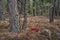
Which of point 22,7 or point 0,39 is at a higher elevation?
point 22,7

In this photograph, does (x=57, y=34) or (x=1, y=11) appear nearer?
(x=57, y=34)

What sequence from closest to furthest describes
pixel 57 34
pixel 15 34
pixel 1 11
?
pixel 15 34 < pixel 57 34 < pixel 1 11

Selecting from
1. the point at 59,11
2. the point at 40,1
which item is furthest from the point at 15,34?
the point at 59,11

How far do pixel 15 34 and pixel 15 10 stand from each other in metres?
1.52

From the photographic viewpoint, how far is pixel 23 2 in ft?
35.9

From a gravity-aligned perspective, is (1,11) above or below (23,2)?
below

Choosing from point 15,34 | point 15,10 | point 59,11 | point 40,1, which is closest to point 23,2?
point 15,10

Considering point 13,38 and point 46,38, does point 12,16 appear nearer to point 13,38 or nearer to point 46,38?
→ point 13,38

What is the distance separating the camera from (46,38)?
9.56 metres

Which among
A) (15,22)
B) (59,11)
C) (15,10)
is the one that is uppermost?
(15,10)

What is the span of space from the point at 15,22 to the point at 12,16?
426 millimetres

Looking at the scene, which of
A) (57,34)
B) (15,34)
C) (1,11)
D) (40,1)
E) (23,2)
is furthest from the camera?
(40,1)

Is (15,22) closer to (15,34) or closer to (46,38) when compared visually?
(15,34)

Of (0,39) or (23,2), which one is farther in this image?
(23,2)
